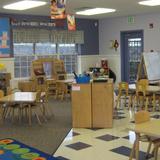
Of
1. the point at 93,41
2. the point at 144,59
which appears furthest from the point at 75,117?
the point at 93,41

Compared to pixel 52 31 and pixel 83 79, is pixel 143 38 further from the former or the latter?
pixel 83 79

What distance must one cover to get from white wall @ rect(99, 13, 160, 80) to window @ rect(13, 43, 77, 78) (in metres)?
1.32

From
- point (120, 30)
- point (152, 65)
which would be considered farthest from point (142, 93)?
point (120, 30)

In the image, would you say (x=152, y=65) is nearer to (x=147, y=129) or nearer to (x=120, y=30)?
(x=120, y=30)

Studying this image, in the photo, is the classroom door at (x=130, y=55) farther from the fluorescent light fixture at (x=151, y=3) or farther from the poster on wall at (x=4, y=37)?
the poster on wall at (x=4, y=37)

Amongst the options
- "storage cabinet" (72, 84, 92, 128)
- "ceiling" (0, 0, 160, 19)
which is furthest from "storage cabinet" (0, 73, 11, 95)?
"storage cabinet" (72, 84, 92, 128)

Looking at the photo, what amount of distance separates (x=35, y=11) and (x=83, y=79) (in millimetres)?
4752

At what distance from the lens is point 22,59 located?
1109 cm

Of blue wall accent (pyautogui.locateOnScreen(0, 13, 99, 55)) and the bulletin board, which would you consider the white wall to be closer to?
blue wall accent (pyautogui.locateOnScreen(0, 13, 99, 55))

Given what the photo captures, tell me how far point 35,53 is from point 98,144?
678cm

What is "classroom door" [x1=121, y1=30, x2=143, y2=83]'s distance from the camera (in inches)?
469

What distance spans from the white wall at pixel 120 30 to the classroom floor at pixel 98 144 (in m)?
5.30

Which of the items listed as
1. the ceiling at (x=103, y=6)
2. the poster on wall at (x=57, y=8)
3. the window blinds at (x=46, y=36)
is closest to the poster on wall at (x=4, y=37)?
the window blinds at (x=46, y=36)

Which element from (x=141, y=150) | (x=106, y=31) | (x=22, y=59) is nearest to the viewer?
(x=141, y=150)
